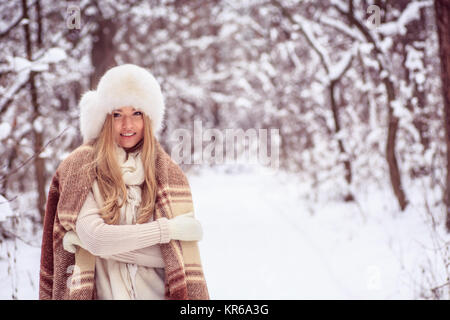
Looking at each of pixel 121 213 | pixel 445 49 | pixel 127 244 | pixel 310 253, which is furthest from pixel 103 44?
pixel 127 244

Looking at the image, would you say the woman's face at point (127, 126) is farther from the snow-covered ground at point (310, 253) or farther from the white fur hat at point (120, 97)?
the snow-covered ground at point (310, 253)

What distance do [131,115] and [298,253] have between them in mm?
3948

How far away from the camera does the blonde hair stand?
5.67ft

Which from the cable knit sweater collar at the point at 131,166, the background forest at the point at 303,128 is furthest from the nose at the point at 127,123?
the background forest at the point at 303,128

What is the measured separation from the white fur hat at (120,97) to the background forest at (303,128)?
0.59 metres

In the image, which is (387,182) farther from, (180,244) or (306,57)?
(180,244)

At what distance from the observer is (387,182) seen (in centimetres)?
855

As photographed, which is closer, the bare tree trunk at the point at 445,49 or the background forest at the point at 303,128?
the background forest at the point at 303,128

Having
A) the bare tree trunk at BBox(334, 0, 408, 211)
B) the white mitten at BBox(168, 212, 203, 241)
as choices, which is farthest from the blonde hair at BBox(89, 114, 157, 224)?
the bare tree trunk at BBox(334, 0, 408, 211)

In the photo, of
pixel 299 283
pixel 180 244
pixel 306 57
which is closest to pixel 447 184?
pixel 299 283

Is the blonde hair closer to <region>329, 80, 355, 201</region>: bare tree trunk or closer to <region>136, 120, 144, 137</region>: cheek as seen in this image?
<region>136, 120, 144, 137</region>: cheek

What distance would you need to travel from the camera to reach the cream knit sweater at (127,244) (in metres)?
1.63

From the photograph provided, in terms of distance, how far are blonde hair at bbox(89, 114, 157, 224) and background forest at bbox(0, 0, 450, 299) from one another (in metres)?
0.72

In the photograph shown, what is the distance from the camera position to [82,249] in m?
1.76
